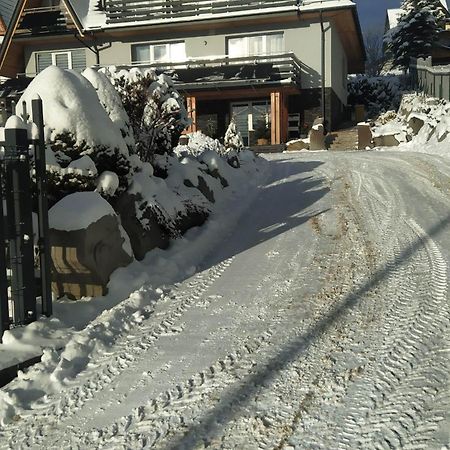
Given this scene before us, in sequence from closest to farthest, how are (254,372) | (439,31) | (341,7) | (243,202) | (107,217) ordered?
(254,372), (107,217), (243,202), (341,7), (439,31)

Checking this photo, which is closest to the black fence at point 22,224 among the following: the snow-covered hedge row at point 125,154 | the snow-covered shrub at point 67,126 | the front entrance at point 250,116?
the snow-covered hedge row at point 125,154

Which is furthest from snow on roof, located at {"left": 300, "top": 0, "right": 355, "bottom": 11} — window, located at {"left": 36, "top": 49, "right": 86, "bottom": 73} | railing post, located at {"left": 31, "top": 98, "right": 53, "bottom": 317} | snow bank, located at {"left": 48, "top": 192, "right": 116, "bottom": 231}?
railing post, located at {"left": 31, "top": 98, "right": 53, "bottom": 317}

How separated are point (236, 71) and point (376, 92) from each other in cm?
1091

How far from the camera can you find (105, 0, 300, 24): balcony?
21781mm

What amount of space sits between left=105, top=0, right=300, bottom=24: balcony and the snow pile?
621 centimetres

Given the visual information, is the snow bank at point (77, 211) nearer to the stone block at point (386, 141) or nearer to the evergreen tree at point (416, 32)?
the stone block at point (386, 141)

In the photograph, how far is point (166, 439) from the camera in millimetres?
3127

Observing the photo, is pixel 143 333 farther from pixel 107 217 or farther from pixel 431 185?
pixel 431 185

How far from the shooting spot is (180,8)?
2297cm

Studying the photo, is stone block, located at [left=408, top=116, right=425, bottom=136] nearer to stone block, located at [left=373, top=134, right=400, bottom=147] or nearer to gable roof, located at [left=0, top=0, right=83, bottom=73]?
stone block, located at [left=373, top=134, right=400, bottom=147]

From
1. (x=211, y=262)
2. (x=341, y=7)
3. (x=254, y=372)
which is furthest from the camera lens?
(x=341, y=7)

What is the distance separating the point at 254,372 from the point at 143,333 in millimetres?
1273

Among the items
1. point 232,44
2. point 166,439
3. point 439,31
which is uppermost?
point 439,31

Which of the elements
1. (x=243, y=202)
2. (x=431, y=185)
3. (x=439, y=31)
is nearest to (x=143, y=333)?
(x=243, y=202)
